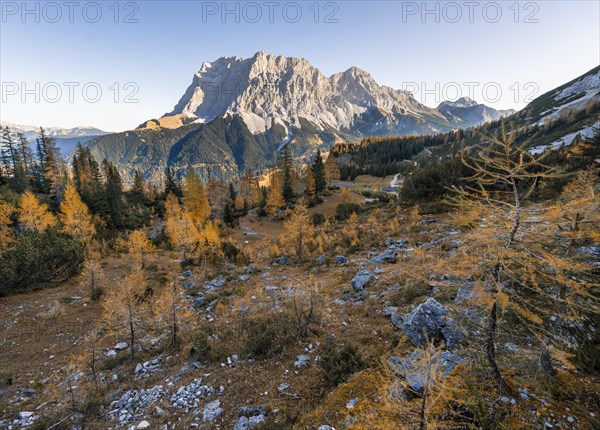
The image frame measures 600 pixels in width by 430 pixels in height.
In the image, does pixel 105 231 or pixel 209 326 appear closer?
pixel 209 326

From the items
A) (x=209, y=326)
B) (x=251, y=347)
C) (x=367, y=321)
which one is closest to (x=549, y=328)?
(x=367, y=321)

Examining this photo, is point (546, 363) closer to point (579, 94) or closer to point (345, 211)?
point (345, 211)

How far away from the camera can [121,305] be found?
37.8 feet

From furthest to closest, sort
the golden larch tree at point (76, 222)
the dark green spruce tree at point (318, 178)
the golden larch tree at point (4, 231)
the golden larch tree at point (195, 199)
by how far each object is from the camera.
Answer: the dark green spruce tree at point (318, 178)
the golden larch tree at point (195, 199)
the golden larch tree at point (76, 222)
the golden larch tree at point (4, 231)

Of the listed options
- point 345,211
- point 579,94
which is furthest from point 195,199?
point 579,94

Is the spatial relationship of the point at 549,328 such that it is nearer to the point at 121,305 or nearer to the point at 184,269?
the point at 121,305

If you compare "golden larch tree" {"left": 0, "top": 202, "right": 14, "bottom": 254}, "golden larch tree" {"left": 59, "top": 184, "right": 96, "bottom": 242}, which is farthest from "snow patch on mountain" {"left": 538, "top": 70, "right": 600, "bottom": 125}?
"golden larch tree" {"left": 0, "top": 202, "right": 14, "bottom": 254}

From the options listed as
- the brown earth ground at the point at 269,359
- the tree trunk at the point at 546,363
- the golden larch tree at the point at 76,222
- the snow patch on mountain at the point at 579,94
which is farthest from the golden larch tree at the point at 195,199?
the snow patch on mountain at the point at 579,94

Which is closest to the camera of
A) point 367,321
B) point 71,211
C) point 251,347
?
point 251,347

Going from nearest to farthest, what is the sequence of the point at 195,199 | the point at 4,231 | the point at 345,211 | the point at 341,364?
the point at 341,364
the point at 4,231
the point at 345,211
the point at 195,199

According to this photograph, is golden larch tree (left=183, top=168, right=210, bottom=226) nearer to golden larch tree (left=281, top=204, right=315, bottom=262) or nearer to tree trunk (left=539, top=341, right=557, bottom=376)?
golden larch tree (left=281, top=204, right=315, bottom=262)

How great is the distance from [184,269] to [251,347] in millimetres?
18441

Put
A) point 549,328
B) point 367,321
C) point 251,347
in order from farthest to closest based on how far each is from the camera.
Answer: point 367,321 < point 251,347 < point 549,328

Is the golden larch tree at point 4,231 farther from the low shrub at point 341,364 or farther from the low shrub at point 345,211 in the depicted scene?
the low shrub at point 345,211
